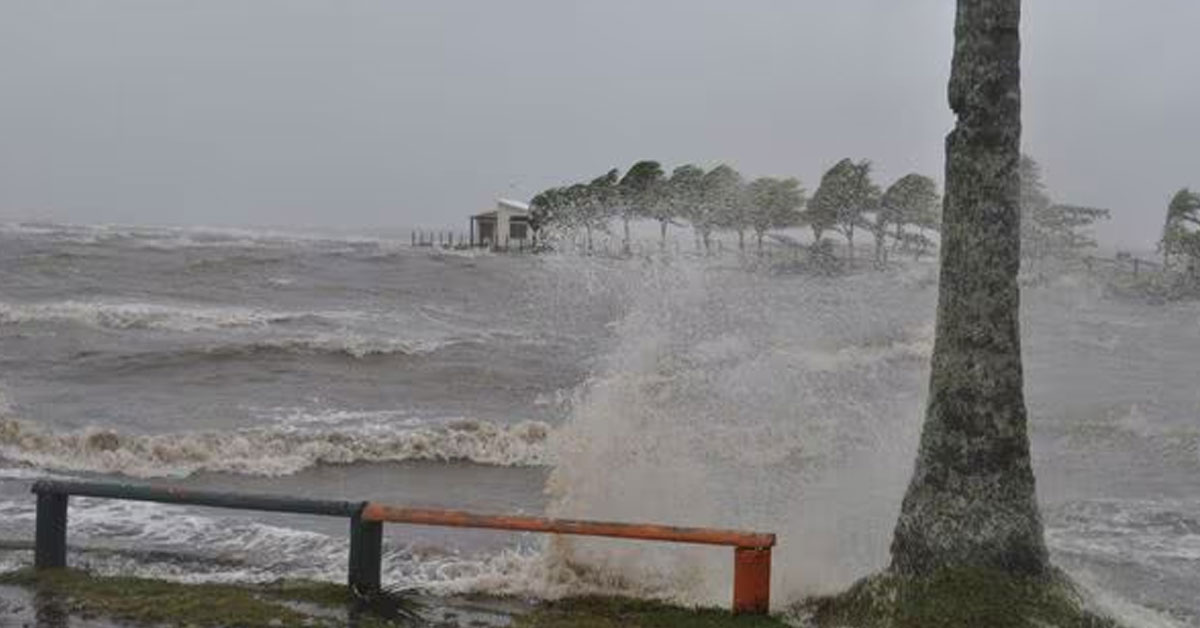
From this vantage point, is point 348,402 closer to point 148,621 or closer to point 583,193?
point 148,621

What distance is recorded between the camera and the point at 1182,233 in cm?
7175

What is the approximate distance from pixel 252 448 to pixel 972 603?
35.2ft

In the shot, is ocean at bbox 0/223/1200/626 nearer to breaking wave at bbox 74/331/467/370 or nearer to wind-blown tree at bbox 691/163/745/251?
breaking wave at bbox 74/331/467/370

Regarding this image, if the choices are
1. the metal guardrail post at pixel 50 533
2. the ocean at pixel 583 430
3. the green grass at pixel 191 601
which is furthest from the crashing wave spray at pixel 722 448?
the metal guardrail post at pixel 50 533

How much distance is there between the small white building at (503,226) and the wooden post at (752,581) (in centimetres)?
8936

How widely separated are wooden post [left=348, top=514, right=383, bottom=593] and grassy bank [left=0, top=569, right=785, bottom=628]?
0.10 m

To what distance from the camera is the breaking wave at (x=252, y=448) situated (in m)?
13.7

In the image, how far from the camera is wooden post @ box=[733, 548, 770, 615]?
598 centimetres

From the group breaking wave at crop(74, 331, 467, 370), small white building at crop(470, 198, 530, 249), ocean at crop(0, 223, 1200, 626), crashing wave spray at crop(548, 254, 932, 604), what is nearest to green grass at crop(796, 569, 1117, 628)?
ocean at crop(0, 223, 1200, 626)

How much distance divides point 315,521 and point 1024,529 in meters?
6.40

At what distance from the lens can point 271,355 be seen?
24062 millimetres

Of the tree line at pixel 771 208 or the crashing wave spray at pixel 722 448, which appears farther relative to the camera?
the tree line at pixel 771 208

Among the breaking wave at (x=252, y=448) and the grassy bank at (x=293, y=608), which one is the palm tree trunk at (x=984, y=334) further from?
the breaking wave at (x=252, y=448)

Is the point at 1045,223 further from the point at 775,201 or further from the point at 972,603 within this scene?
the point at 775,201
